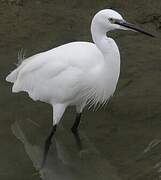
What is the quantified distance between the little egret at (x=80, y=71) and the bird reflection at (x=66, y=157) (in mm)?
193

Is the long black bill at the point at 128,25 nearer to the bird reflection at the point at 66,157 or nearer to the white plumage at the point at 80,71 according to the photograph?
the white plumage at the point at 80,71

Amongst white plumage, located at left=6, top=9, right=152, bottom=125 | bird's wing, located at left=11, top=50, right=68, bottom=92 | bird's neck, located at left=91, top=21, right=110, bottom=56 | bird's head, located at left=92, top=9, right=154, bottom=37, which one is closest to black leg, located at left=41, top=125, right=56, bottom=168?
white plumage, located at left=6, top=9, right=152, bottom=125

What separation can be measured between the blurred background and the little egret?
332mm

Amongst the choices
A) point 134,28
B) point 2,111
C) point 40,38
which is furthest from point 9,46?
point 134,28

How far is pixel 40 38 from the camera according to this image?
861 cm

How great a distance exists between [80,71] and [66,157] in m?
0.87

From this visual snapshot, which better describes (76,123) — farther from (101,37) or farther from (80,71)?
(101,37)

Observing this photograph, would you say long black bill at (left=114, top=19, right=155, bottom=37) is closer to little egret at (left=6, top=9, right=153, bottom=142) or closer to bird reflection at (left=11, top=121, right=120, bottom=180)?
little egret at (left=6, top=9, right=153, bottom=142)

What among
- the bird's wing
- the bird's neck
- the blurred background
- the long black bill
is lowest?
the blurred background

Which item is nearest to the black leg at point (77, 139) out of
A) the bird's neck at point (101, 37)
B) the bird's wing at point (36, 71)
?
the bird's wing at point (36, 71)

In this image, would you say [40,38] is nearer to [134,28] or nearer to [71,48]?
[71,48]

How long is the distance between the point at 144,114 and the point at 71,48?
3.57ft

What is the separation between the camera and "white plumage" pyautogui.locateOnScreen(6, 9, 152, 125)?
18.8 feet

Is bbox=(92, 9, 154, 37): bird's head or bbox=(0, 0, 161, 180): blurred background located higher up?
bbox=(92, 9, 154, 37): bird's head
